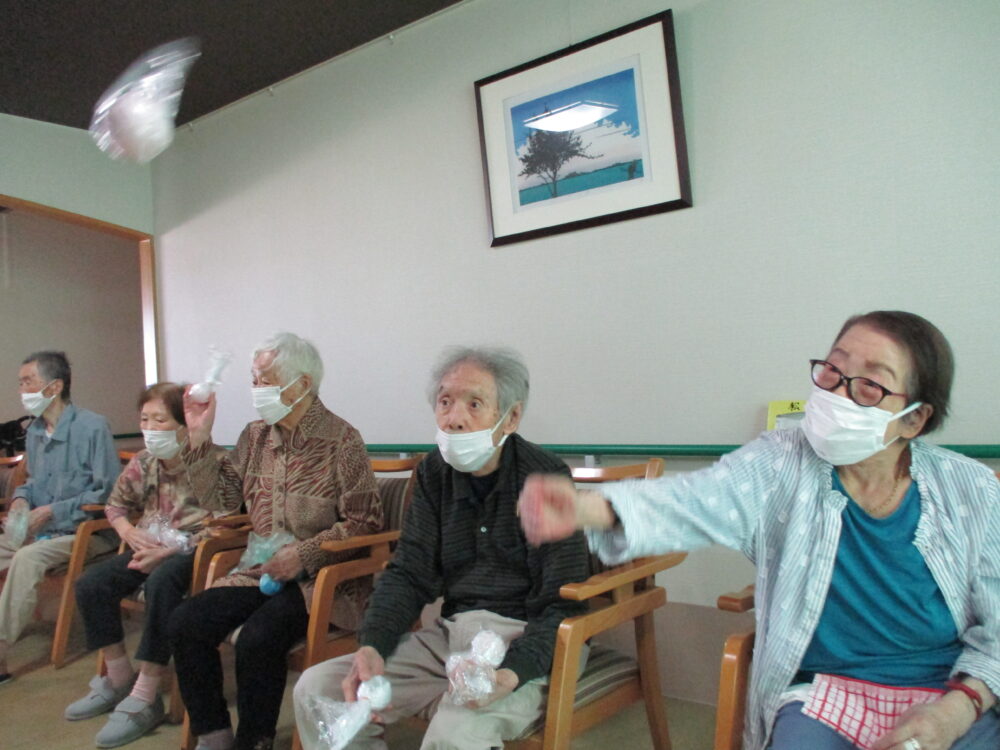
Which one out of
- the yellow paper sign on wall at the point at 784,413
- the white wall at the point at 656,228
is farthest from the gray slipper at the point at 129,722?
the yellow paper sign on wall at the point at 784,413

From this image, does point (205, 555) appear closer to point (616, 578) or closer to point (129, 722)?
point (129, 722)

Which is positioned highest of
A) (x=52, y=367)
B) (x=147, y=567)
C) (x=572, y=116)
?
(x=572, y=116)

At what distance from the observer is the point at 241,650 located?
1.95 m

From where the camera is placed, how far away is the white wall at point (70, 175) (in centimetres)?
392

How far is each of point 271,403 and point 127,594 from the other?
3.34 ft

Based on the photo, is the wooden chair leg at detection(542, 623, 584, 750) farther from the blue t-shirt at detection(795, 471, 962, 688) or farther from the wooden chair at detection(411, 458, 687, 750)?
the blue t-shirt at detection(795, 471, 962, 688)

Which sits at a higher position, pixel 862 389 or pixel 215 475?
pixel 862 389

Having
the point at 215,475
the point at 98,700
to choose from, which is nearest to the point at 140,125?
the point at 215,475

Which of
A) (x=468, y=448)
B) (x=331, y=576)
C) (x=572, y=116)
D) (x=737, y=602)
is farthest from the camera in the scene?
(x=572, y=116)

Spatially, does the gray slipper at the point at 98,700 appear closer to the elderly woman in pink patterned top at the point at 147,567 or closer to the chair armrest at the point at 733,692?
the elderly woman in pink patterned top at the point at 147,567

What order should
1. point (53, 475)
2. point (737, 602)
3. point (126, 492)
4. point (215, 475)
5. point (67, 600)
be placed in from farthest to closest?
point (53, 475) → point (67, 600) → point (126, 492) → point (215, 475) → point (737, 602)

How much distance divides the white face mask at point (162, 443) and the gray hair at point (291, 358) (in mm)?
555

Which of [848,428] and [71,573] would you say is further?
[71,573]

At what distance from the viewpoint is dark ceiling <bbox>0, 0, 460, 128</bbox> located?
10.0 feet
